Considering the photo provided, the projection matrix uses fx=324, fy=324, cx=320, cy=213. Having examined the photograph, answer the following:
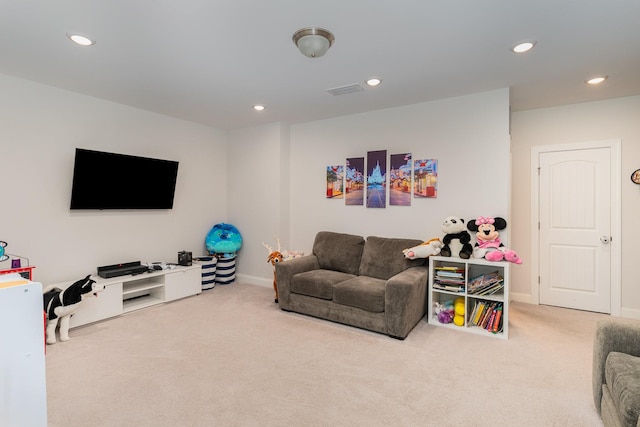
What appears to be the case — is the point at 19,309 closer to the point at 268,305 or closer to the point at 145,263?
the point at 268,305

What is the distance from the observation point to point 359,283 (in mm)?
3398

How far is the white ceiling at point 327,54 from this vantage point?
204cm

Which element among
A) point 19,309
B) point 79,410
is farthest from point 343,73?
point 79,410

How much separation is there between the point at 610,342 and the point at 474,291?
4.56 ft

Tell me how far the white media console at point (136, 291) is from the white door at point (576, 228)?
455cm

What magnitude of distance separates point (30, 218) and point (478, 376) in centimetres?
436

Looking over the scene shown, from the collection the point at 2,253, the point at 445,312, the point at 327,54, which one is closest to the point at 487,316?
the point at 445,312

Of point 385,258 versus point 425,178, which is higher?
point 425,178

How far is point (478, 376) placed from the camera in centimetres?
238

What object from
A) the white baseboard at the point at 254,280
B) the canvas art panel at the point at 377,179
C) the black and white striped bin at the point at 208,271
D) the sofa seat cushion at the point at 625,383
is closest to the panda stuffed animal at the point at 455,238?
the canvas art panel at the point at 377,179

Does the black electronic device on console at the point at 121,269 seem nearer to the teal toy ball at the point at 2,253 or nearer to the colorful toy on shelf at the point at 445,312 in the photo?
the teal toy ball at the point at 2,253

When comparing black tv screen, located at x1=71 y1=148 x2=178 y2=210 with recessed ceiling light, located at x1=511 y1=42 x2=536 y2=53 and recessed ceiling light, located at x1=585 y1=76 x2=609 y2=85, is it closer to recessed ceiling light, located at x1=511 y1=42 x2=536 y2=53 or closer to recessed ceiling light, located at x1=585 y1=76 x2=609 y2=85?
recessed ceiling light, located at x1=511 y1=42 x2=536 y2=53

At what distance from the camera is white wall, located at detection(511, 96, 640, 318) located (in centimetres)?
361

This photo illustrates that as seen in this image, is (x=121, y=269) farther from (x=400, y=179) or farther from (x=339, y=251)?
(x=400, y=179)
